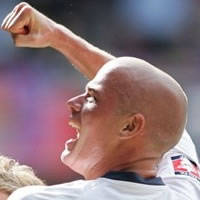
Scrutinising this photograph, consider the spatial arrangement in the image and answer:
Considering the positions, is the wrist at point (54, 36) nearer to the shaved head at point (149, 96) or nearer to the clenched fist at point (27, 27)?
the clenched fist at point (27, 27)

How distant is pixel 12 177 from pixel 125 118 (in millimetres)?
452

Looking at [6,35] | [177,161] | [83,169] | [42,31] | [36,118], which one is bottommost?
[36,118]

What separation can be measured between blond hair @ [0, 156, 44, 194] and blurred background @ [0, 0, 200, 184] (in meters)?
2.10

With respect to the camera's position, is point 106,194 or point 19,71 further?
point 19,71

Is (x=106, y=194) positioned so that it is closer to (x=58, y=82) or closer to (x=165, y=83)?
(x=165, y=83)

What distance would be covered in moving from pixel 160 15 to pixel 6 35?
0.95 meters

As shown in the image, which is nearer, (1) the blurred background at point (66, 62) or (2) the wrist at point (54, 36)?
(2) the wrist at point (54, 36)

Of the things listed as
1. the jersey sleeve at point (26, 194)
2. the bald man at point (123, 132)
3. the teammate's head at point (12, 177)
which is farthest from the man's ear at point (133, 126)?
the teammate's head at point (12, 177)

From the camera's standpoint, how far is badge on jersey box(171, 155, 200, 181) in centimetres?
A: 148

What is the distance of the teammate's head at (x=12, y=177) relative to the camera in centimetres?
155

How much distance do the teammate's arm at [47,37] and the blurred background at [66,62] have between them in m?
2.00

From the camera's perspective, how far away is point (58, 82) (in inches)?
166

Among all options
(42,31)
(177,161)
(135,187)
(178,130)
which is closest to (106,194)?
(135,187)

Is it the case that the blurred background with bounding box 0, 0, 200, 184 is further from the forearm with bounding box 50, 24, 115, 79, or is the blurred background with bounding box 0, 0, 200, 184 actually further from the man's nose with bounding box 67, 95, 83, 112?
the man's nose with bounding box 67, 95, 83, 112
